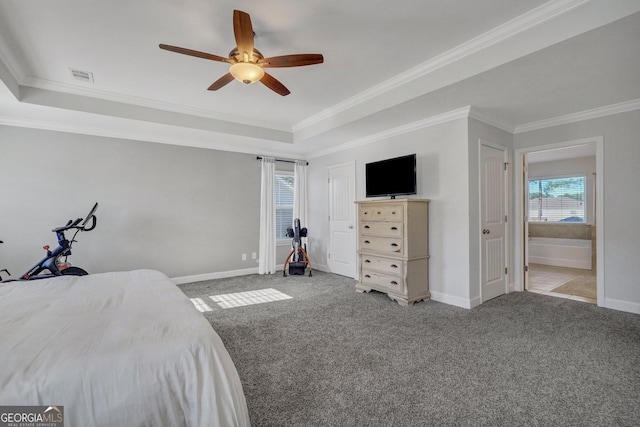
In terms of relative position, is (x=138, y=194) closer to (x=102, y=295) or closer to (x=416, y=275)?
(x=102, y=295)

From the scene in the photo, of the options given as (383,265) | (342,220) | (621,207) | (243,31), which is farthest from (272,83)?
(621,207)

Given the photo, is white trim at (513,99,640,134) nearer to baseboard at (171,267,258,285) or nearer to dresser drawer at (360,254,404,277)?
dresser drawer at (360,254,404,277)

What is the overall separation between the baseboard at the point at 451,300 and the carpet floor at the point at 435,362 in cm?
11

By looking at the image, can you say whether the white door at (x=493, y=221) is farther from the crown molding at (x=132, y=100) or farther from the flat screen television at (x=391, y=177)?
the crown molding at (x=132, y=100)

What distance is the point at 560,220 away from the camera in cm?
678

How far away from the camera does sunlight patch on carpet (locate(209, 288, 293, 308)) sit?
3.76 meters

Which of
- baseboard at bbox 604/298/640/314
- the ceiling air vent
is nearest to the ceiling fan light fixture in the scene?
the ceiling air vent

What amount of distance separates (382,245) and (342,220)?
1.52 meters

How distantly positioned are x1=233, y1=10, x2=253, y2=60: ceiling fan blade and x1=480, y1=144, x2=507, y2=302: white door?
306 cm

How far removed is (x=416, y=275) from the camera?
3.72 meters

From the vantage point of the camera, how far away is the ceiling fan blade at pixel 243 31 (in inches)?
73.6

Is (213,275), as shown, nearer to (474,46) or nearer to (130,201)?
(130,201)

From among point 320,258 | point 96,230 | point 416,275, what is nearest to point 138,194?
point 96,230

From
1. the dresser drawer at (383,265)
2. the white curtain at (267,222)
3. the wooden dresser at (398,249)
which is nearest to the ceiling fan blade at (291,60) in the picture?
the wooden dresser at (398,249)
